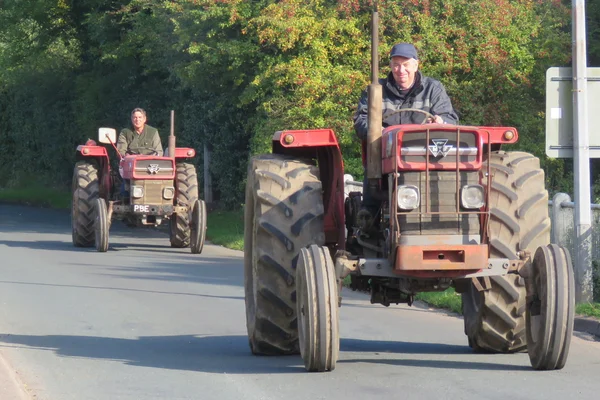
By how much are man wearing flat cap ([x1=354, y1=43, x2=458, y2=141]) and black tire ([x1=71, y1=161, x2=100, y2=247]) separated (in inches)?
549

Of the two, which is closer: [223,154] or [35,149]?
[223,154]

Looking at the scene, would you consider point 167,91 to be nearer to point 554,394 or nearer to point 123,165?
point 123,165

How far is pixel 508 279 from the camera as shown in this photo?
8.82 metres

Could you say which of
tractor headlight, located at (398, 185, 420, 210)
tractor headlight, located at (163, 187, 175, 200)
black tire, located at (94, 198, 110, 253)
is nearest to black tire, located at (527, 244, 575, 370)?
tractor headlight, located at (398, 185, 420, 210)

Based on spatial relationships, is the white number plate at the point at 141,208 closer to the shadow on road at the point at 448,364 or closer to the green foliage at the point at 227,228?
the green foliage at the point at 227,228

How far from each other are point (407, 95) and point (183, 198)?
531 inches

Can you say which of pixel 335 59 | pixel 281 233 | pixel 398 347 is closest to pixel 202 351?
pixel 398 347

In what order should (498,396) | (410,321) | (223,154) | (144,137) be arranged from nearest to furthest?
1. (498,396)
2. (410,321)
3. (144,137)
4. (223,154)

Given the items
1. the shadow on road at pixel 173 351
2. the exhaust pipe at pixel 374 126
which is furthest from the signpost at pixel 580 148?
the exhaust pipe at pixel 374 126

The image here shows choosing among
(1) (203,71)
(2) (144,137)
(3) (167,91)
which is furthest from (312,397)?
(3) (167,91)

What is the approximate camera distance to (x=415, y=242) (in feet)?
26.3

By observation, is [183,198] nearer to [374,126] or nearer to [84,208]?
[84,208]

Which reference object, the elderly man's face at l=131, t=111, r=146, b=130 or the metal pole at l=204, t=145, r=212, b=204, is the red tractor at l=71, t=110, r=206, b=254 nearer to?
the elderly man's face at l=131, t=111, r=146, b=130

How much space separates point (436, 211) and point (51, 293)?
8.10 m
